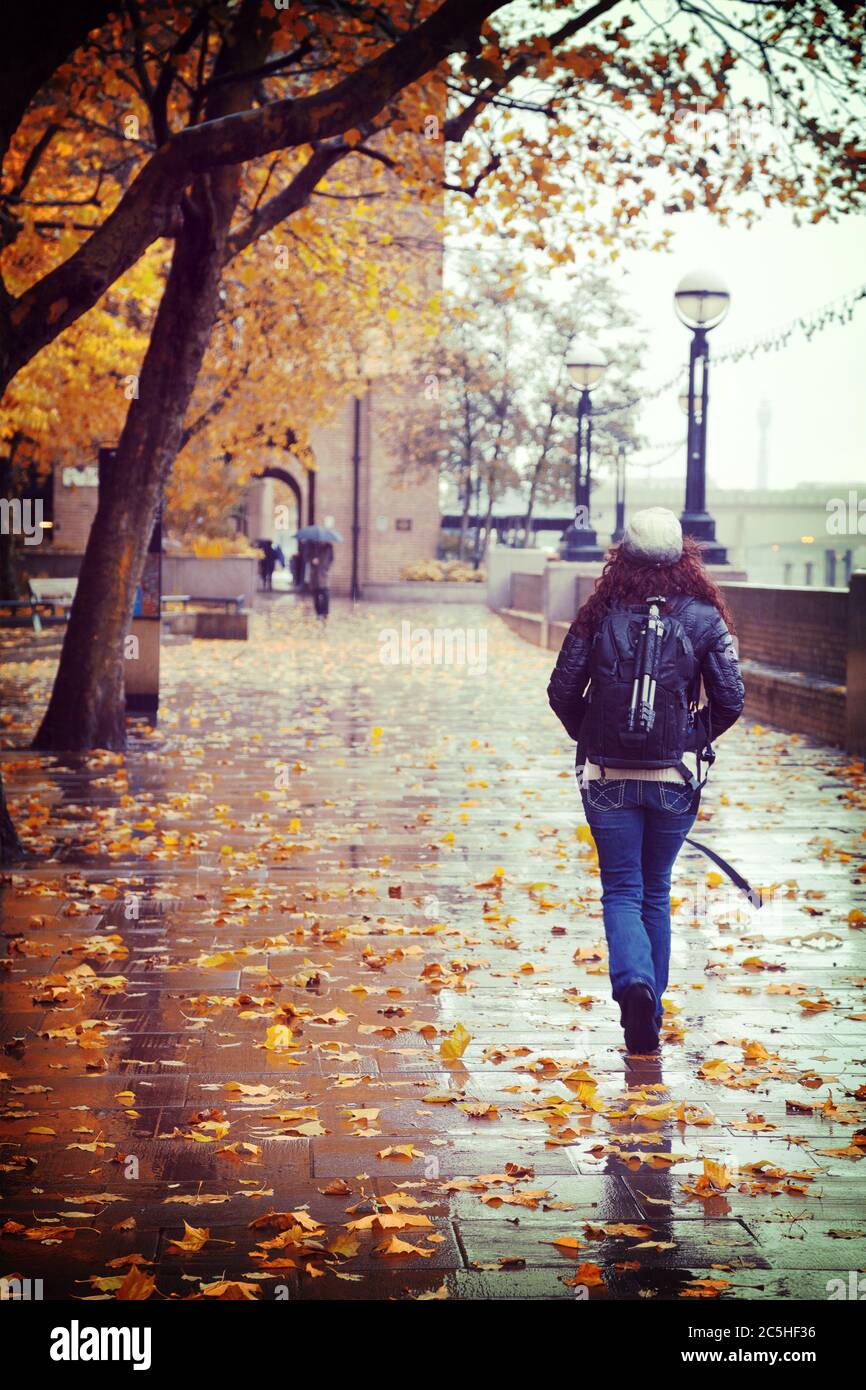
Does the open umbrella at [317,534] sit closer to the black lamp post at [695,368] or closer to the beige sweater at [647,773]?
the black lamp post at [695,368]

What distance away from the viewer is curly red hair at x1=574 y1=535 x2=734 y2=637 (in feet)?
18.3

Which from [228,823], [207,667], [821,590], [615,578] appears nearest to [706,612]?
[615,578]

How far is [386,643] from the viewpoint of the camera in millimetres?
29703

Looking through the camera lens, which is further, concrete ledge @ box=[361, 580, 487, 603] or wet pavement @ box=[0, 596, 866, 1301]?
concrete ledge @ box=[361, 580, 487, 603]

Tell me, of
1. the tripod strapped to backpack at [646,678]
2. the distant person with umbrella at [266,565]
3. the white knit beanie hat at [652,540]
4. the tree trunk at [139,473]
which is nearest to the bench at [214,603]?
the tree trunk at [139,473]

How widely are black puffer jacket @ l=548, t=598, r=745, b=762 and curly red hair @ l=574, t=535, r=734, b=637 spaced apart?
0.10ft

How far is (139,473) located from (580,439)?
15951 millimetres

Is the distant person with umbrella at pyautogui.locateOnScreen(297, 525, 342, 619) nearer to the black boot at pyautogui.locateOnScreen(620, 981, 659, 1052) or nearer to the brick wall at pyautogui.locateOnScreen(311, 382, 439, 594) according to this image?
the brick wall at pyautogui.locateOnScreen(311, 382, 439, 594)

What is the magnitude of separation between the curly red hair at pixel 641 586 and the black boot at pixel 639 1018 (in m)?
1.20

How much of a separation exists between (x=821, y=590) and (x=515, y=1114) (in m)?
11.8

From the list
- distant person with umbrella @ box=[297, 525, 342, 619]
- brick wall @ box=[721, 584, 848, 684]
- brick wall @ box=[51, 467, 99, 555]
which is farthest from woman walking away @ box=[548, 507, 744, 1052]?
brick wall @ box=[51, 467, 99, 555]

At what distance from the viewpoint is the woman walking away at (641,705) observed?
551 centimetres

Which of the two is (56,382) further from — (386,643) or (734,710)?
(734,710)

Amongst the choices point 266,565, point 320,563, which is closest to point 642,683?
point 320,563
